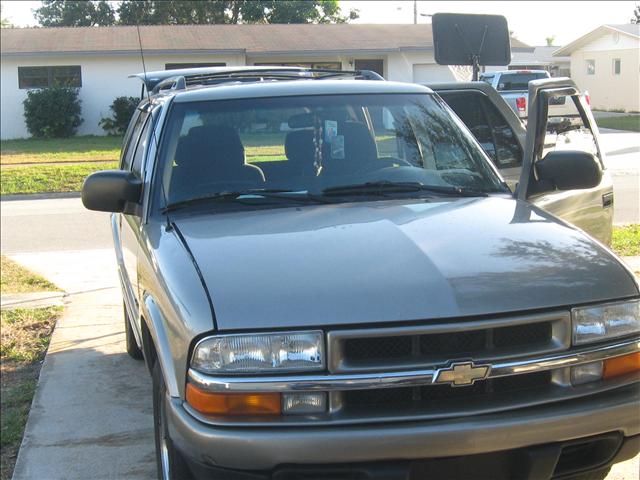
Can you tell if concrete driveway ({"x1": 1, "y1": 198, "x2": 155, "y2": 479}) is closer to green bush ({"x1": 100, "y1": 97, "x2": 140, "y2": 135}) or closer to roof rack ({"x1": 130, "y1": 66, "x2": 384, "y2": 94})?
roof rack ({"x1": 130, "y1": 66, "x2": 384, "y2": 94})

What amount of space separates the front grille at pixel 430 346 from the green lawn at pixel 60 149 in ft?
65.0

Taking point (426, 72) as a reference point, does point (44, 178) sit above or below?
below

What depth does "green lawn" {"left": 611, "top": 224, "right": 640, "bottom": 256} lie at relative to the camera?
371 inches

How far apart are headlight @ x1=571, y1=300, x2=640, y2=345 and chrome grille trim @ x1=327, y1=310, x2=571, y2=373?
0.09 meters

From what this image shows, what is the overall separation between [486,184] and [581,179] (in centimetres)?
47

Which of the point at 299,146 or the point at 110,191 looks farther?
the point at 299,146

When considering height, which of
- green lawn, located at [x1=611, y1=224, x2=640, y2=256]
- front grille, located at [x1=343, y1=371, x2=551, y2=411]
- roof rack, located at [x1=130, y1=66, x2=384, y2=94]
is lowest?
green lawn, located at [x1=611, y1=224, x2=640, y2=256]

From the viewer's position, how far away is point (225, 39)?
32688 mm

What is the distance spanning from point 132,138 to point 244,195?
211 centimetres

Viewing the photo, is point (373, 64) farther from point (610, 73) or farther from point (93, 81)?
point (610, 73)

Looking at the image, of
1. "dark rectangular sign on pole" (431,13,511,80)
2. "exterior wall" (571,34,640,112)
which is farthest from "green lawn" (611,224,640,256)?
"dark rectangular sign on pole" (431,13,511,80)

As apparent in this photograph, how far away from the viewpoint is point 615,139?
65.2 feet

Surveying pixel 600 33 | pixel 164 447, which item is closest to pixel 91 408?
pixel 164 447

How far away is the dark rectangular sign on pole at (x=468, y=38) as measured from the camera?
848 centimetres
